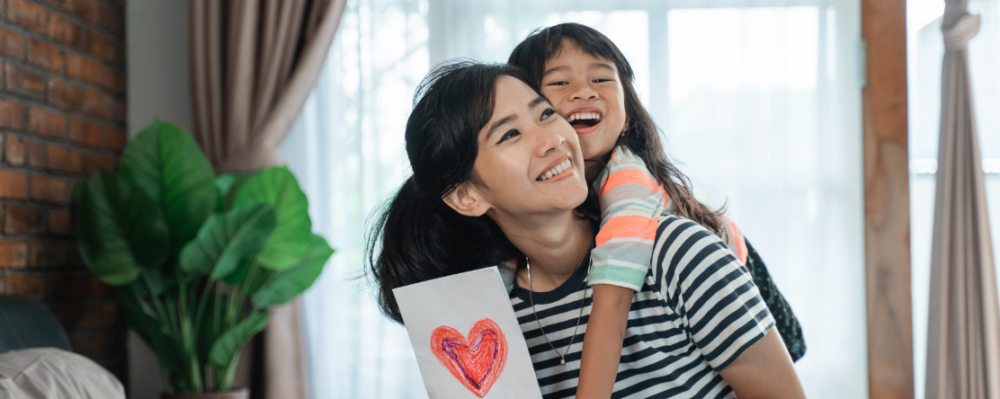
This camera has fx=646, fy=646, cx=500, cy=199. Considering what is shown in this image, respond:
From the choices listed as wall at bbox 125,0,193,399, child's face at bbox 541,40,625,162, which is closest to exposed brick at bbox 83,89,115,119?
wall at bbox 125,0,193,399

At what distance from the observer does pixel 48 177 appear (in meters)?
2.14

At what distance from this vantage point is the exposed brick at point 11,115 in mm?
1931

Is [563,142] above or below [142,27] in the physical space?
below

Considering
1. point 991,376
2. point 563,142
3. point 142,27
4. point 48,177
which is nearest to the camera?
point 563,142

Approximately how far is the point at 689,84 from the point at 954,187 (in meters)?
0.96

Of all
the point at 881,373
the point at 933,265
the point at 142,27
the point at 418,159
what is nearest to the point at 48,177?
the point at 142,27

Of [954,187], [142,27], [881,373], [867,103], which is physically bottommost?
[881,373]

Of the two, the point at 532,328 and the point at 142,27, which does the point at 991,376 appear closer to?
the point at 532,328

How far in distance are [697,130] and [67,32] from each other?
232 cm

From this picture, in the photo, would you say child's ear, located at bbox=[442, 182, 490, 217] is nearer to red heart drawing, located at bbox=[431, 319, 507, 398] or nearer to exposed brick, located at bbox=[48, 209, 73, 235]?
red heart drawing, located at bbox=[431, 319, 507, 398]

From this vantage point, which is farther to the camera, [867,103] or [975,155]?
[867,103]

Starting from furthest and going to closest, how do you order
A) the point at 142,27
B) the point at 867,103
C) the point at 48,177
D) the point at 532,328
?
the point at 142,27 → the point at 867,103 → the point at 48,177 → the point at 532,328

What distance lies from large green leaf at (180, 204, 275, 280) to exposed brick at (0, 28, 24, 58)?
2.65ft

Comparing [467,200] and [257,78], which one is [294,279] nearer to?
[257,78]
